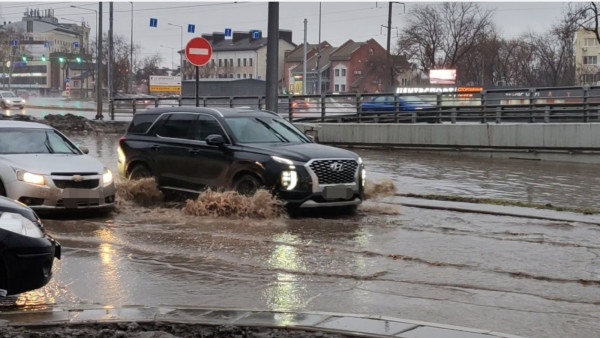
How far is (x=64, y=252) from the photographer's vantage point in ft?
28.5

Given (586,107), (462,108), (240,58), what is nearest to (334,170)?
(586,107)

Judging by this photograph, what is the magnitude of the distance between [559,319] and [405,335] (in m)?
1.72

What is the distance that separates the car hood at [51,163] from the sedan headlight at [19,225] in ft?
15.7

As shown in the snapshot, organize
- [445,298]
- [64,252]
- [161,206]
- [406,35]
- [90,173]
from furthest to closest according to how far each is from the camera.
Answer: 1. [406,35]
2. [161,206]
3. [90,173]
4. [64,252]
5. [445,298]

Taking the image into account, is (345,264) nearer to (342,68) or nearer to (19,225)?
(19,225)

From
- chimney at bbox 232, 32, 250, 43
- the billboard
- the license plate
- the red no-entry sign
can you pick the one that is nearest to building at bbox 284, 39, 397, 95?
chimney at bbox 232, 32, 250, 43

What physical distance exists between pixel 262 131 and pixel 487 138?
13.7 metres

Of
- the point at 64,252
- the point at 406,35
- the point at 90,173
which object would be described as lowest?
the point at 64,252

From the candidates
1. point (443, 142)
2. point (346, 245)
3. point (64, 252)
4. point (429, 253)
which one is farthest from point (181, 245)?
point (443, 142)

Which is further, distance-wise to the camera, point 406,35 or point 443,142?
point 406,35

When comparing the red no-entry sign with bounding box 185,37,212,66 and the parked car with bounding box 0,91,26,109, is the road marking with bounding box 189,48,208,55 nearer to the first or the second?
the red no-entry sign with bounding box 185,37,212,66

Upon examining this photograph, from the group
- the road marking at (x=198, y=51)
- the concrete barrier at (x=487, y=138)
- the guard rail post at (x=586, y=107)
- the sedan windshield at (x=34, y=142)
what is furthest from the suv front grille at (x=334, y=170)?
the guard rail post at (x=586, y=107)

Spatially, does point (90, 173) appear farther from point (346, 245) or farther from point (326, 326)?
point (326, 326)

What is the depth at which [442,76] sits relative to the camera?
71750 millimetres
